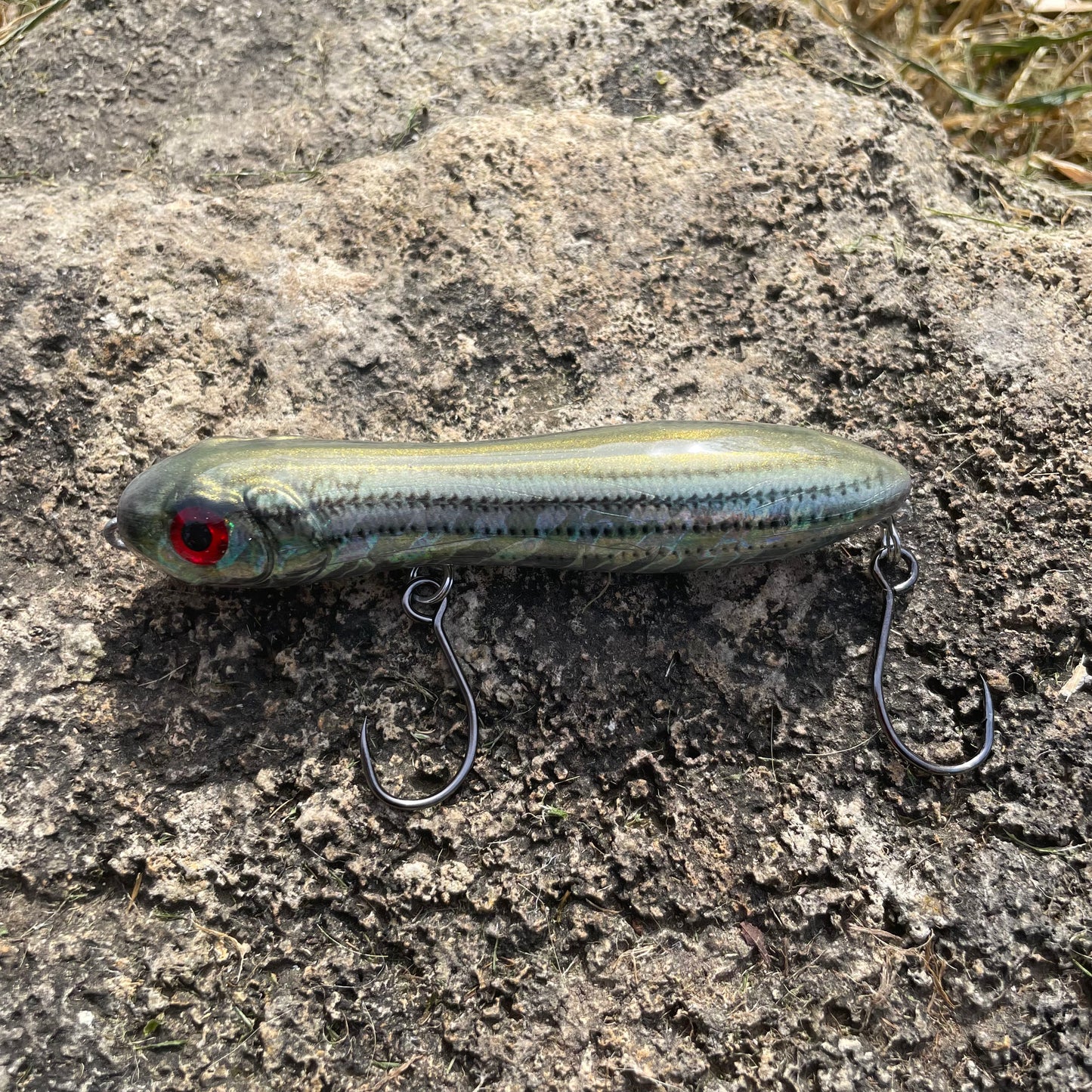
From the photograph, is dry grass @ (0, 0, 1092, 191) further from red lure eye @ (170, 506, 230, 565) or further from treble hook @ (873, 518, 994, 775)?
red lure eye @ (170, 506, 230, 565)

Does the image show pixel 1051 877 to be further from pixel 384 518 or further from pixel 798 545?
pixel 384 518

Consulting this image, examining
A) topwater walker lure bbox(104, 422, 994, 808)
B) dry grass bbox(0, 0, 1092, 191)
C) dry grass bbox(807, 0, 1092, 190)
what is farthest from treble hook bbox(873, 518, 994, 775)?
dry grass bbox(807, 0, 1092, 190)

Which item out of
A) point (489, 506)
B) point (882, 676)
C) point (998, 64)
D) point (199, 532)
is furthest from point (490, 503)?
point (998, 64)

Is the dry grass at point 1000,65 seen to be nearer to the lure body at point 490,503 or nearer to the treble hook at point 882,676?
the treble hook at point 882,676

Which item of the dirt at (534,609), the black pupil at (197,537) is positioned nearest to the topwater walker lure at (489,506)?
the black pupil at (197,537)

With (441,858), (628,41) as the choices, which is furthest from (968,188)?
(441,858)

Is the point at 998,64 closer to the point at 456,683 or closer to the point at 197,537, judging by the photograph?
the point at 456,683

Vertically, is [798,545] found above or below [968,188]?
below
